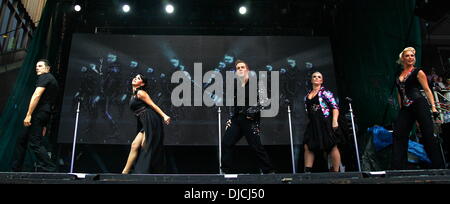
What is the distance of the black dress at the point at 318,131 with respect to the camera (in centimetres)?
499

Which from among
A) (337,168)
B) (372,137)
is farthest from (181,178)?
(372,137)

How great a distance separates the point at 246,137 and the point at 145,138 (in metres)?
1.30

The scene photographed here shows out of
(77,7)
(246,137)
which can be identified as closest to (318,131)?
(246,137)

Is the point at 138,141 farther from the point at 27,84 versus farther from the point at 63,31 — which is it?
the point at 63,31

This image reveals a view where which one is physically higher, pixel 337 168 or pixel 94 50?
pixel 94 50

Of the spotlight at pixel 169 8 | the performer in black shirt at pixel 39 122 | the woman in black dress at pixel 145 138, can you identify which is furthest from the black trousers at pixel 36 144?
the spotlight at pixel 169 8

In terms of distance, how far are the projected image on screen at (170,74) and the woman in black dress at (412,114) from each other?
396cm

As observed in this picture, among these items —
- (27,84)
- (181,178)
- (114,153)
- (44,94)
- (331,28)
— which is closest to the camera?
(181,178)

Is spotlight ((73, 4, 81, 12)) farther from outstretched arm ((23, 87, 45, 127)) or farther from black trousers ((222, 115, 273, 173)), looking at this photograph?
black trousers ((222, 115, 273, 173))

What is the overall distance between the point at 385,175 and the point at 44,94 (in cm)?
450

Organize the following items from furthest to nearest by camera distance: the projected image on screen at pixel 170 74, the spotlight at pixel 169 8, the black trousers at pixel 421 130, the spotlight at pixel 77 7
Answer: the spotlight at pixel 169 8
the spotlight at pixel 77 7
the projected image on screen at pixel 170 74
the black trousers at pixel 421 130

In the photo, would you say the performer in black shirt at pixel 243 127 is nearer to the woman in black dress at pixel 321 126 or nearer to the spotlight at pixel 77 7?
the woman in black dress at pixel 321 126

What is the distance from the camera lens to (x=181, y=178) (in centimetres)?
273

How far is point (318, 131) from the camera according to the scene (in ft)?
16.5
